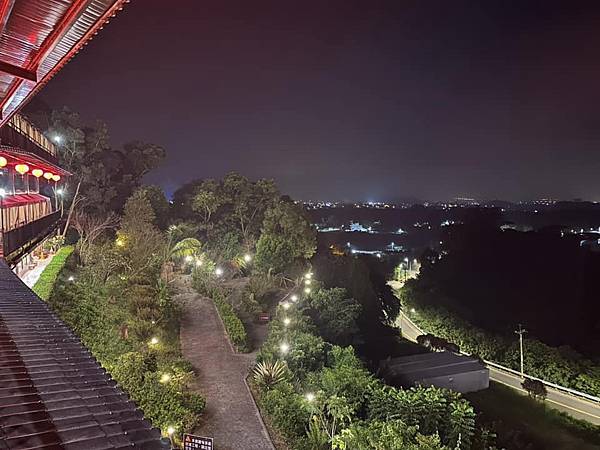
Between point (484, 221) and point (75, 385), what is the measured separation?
52231 mm

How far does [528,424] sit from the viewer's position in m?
18.9

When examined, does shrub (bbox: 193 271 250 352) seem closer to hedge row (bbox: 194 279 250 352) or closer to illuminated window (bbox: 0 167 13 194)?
hedge row (bbox: 194 279 250 352)

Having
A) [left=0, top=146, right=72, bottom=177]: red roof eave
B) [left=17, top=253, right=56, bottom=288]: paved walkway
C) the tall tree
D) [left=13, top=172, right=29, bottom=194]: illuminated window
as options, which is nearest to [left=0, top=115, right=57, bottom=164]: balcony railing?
[left=0, top=146, right=72, bottom=177]: red roof eave

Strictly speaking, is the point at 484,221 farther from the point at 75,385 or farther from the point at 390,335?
the point at 75,385

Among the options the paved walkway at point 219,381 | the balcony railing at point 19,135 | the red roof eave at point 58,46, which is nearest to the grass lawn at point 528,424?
the paved walkway at point 219,381

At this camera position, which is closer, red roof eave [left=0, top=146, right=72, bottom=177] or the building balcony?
the building balcony

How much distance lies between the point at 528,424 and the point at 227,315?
13608mm

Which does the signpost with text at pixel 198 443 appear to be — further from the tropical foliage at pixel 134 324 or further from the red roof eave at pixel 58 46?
the red roof eave at pixel 58 46

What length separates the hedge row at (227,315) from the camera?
17.6 meters

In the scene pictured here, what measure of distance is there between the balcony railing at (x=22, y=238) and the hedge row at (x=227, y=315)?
788cm

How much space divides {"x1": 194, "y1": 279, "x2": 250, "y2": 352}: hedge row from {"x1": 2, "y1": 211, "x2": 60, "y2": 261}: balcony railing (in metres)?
7.88

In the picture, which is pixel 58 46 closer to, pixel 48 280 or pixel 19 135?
pixel 48 280

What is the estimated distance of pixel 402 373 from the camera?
2031 centimetres

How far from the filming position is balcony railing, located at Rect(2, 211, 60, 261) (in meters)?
10.1
